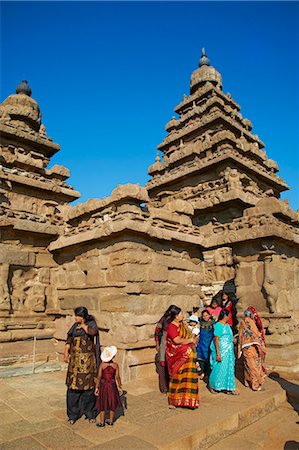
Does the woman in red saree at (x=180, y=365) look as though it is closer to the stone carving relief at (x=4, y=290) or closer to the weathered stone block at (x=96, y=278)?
the weathered stone block at (x=96, y=278)

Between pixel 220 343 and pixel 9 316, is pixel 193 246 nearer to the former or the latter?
pixel 220 343

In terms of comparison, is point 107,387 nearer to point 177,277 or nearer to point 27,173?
point 177,277

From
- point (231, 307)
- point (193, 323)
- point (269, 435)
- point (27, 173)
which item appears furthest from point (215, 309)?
point (27, 173)

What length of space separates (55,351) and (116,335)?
3.10 m

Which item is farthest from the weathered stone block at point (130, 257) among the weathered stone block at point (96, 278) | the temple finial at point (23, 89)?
the temple finial at point (23, 89)

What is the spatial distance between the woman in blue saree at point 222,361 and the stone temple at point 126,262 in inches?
50.5

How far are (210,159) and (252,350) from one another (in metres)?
9.11

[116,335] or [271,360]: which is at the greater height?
[116,335]

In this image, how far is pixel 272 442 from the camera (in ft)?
13.5

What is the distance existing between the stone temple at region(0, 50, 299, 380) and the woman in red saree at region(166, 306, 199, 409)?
1.18 metres

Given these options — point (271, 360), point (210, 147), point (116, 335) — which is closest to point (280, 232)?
point (271, 360)

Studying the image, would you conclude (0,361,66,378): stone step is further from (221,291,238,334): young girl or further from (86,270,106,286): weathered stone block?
(221,291,238,334): young girl

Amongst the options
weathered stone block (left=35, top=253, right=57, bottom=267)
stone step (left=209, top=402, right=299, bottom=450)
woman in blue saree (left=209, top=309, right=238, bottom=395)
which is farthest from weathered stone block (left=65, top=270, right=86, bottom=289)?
stone step (left=209, top=402, right=299, bottom=450)

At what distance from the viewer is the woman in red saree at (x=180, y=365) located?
4.63 metres
